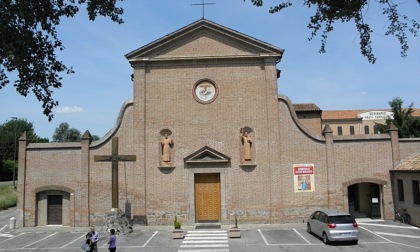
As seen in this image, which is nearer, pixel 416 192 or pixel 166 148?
pixel 416 192

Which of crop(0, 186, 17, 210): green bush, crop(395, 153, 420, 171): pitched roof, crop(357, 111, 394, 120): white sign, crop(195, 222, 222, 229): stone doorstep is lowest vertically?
crop(195, 222, 222, 229): stone doorstep

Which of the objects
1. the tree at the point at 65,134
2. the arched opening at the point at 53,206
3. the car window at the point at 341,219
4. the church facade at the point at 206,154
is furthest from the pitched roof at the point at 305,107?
the tree at the point at 65,134

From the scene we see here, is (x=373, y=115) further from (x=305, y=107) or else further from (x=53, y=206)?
(x=53, y=206)

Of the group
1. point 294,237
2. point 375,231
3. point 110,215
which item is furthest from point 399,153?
point 110,215

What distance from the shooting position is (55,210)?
24.6 metres

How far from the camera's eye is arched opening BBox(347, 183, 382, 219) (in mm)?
24719

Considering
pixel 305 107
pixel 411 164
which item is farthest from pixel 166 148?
pixel 305 107

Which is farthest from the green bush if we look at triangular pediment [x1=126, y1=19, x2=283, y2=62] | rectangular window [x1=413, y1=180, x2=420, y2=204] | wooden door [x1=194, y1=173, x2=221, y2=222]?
rectangular window [x1=413, y1=180, x2=420, y2=204]

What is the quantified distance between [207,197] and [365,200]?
11.5 m

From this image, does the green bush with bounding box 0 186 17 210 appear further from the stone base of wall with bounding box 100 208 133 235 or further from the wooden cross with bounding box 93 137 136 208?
the stone base of wall with bounding box 100 208 133 235

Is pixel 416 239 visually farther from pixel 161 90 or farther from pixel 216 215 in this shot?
pixel 161 90

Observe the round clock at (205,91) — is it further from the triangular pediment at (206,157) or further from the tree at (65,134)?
the tree at (65,134)

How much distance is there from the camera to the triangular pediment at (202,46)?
24.4 m

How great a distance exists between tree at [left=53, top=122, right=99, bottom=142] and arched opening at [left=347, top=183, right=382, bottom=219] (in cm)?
8476
